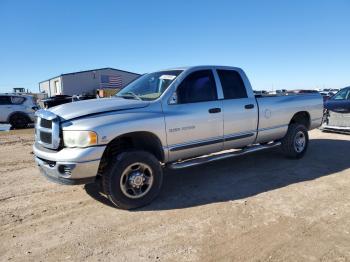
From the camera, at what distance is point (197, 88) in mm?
5246

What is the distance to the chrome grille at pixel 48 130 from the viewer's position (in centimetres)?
413

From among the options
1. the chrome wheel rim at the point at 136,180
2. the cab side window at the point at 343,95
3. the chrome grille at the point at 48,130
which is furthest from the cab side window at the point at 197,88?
the cab side window at the point at 343,95

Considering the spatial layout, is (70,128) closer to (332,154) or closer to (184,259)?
(184,259)

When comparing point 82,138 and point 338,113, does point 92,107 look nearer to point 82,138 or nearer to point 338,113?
point 82,138

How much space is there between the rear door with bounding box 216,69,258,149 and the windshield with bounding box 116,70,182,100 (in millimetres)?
978

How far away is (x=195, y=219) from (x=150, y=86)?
2322mm

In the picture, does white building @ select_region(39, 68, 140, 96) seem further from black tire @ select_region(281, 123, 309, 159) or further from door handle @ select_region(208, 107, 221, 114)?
door handle @ select_region(208, 107, 221, 114)

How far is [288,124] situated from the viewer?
266 inches

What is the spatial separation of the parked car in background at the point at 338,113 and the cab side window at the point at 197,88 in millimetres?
6493

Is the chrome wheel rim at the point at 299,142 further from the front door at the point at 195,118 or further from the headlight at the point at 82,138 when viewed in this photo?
the headlight at the point at 82,138

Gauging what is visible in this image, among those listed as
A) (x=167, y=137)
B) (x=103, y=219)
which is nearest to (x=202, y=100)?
(x=167, y=137)

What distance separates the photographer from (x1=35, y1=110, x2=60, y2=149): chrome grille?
163 inches

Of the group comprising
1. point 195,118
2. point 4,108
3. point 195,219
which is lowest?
point 195,219

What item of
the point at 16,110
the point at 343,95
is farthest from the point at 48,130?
the point at 16,110
